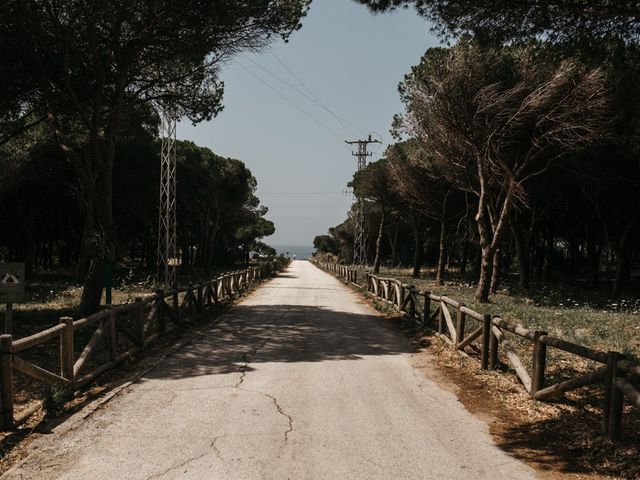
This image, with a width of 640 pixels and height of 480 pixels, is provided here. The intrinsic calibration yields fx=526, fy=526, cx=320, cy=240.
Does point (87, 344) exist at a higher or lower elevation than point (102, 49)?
lower

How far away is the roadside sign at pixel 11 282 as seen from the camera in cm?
702

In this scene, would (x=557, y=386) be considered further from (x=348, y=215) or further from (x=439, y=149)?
(x=348, y=215)

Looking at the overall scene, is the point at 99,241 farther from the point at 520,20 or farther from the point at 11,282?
the point at 520,20

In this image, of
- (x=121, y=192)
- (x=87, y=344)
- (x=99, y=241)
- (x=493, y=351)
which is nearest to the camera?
(x=87, y=344)

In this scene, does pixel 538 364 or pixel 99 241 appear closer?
pixel 538 364

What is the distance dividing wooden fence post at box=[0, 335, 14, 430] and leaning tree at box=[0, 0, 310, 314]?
731 centimetres

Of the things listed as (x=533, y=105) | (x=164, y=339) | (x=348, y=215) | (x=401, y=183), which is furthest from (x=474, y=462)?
(x=348, y=215)

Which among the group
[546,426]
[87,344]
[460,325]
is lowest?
[546,426]

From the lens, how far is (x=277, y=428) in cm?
551

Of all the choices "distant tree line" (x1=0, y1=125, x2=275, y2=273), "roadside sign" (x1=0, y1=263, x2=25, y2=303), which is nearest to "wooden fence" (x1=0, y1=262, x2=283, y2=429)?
"roadside sign" (x1=0, y1=263, x2=25, y2=303)

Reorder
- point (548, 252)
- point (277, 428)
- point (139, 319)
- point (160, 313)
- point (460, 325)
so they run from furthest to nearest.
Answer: point (548, 252) → point (160, 313) → point (460, 325) → point (139, 319) → point (277, 428)

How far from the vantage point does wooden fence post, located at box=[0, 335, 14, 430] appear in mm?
5172

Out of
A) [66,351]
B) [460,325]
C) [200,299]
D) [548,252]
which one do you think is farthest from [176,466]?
[548,252]

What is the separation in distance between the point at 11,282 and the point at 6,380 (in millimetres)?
2304
